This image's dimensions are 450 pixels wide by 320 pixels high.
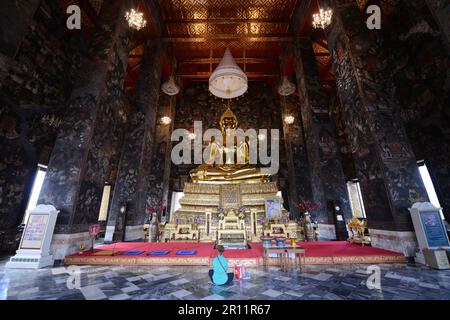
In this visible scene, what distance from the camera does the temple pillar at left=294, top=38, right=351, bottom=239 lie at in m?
7.38

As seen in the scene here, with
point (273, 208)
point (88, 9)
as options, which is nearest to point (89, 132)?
point (273, 208)

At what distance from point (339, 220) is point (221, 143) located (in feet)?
24.2

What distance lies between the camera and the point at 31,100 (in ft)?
21.1

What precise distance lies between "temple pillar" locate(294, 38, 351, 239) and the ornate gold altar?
1385 mm

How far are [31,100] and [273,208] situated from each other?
920 cm

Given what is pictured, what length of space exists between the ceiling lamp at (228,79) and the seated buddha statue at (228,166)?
2.80 m

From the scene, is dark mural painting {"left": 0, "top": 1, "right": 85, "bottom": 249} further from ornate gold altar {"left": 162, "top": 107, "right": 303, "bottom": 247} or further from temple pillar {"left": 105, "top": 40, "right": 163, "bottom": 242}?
ornate gold altar {"left": 162, "top": 107, "right": 303, "bottom": 247}

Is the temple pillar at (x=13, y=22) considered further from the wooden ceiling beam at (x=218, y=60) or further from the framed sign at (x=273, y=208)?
the wooden ceiling beam at (x=218, y=60)

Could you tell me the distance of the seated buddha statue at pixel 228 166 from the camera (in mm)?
8969

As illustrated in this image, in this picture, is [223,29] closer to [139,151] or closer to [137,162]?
[139,151]

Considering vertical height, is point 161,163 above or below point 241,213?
above

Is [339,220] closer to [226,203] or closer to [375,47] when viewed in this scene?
[226,203]
